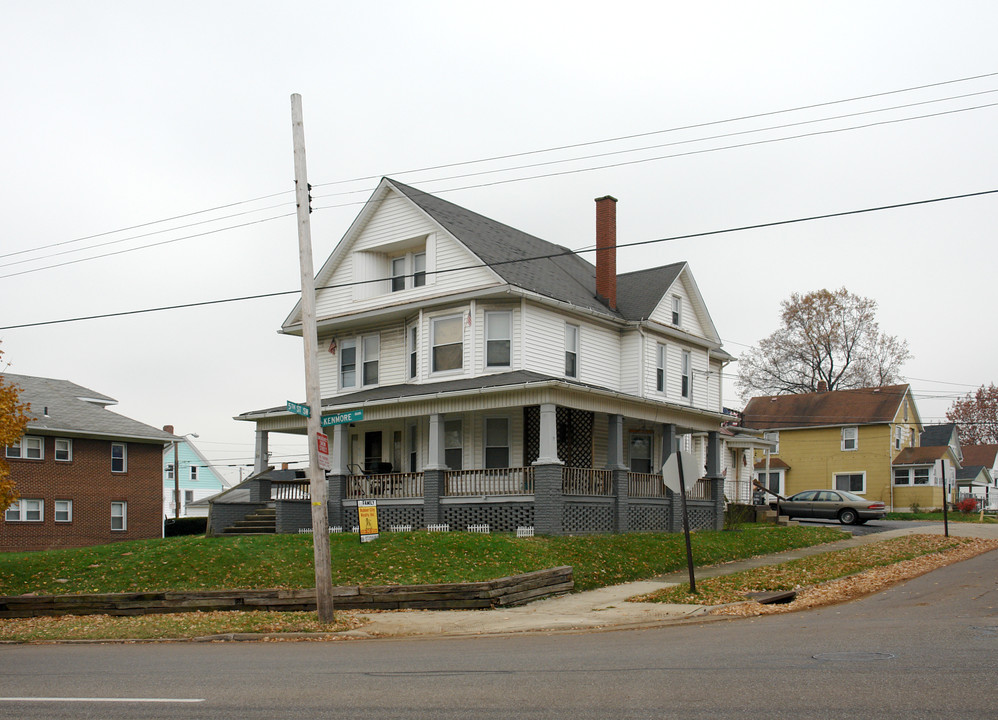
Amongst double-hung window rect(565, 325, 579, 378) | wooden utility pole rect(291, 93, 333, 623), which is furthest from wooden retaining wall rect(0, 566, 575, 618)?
double-hung window rect(565, 325, 579, 378)

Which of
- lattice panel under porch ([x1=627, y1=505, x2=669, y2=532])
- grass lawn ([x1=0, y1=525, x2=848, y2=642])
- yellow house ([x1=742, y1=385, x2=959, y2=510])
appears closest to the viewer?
grass lawn ([x1=0, y1=525, x2=848, y2=642])

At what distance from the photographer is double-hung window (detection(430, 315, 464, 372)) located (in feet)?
92.3

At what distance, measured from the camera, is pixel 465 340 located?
27.9 m

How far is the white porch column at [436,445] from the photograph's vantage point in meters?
26.0

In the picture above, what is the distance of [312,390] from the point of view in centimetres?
1554

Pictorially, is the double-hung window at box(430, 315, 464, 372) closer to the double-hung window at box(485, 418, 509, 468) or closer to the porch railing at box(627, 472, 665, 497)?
the double-hung window at box(485, 418, 509, 468)

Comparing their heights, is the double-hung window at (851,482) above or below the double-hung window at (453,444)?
below

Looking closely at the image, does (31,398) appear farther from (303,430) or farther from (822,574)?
(822,574)

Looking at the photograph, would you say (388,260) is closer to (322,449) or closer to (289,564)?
(289,564)

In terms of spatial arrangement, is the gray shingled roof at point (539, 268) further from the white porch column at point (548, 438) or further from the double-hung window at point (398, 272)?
the white porch column at point (548, 438)

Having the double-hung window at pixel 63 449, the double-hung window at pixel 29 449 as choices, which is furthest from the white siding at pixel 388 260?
the double-hung window at pixel 63 449

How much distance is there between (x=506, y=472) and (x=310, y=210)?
1182cm

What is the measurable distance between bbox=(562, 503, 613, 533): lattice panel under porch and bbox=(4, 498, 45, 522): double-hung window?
2543 cm

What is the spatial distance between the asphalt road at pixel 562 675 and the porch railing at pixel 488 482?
11.2 meters
